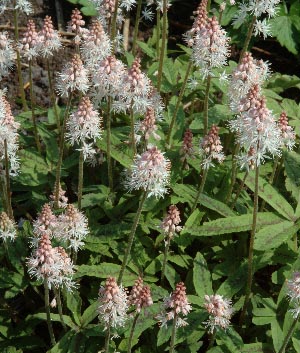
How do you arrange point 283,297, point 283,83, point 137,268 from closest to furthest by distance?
1. point 283,297
2. point 137,268
3. point 283,83

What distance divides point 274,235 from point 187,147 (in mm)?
1091

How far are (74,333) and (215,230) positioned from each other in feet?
4.43

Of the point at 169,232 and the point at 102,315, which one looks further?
the point at 169,232

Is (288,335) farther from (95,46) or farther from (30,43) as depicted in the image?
(30,43)

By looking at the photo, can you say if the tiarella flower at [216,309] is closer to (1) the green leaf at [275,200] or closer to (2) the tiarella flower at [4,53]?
(1) the green leaf at [275,200]

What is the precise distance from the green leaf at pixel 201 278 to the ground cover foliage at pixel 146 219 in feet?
0.04

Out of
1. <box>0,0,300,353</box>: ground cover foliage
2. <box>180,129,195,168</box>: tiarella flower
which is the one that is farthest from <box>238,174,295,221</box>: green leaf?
<box>180,129,195,168</box>: tiarella flower

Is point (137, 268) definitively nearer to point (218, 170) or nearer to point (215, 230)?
point (215, 230)

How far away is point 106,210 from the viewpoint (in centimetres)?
536

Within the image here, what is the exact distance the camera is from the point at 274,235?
15.2 feet

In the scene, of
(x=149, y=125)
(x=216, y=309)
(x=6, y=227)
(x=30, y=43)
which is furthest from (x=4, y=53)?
(x=216, y=309)

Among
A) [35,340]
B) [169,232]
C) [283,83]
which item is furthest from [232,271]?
[283,83]

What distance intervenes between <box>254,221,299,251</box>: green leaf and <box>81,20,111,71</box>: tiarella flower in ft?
6.61

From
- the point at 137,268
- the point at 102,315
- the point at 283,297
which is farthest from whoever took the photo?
the point at 137,268
